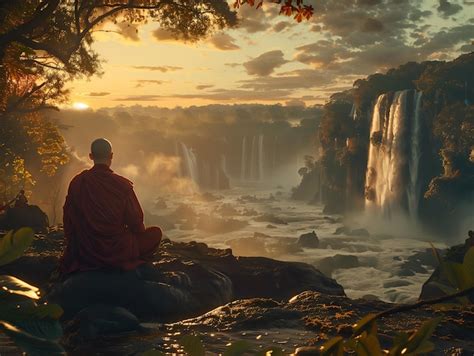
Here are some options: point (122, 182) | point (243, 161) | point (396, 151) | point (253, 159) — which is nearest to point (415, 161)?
point (396, 151)

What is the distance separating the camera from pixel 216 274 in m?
8.80

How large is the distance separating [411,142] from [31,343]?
46002mm

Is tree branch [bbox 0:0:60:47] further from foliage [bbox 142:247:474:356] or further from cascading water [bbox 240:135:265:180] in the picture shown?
cascading water [bbox 240:135:265:180]

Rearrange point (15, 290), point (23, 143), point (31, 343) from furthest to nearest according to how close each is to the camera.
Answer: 1. point (23, 143)
2. point (15, 290)
3. point (31, 343)

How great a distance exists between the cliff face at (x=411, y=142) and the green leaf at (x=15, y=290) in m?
35.1

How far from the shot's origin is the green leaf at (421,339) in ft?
2.75

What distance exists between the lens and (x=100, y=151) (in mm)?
6754

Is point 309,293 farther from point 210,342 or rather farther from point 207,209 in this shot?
point 207,209

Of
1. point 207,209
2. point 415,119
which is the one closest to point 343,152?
point 415,119

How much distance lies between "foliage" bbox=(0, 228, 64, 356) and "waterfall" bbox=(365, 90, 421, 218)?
4495cm

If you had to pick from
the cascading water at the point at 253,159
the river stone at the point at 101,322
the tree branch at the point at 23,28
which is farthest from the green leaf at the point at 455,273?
the cascading water at the point at 253,159

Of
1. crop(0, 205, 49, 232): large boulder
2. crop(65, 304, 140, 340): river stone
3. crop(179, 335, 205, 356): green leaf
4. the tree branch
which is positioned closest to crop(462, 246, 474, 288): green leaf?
crop(179, 335, 205, 356): green leaf

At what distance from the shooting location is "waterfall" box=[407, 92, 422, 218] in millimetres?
42844

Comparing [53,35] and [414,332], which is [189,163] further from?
[414,332]
